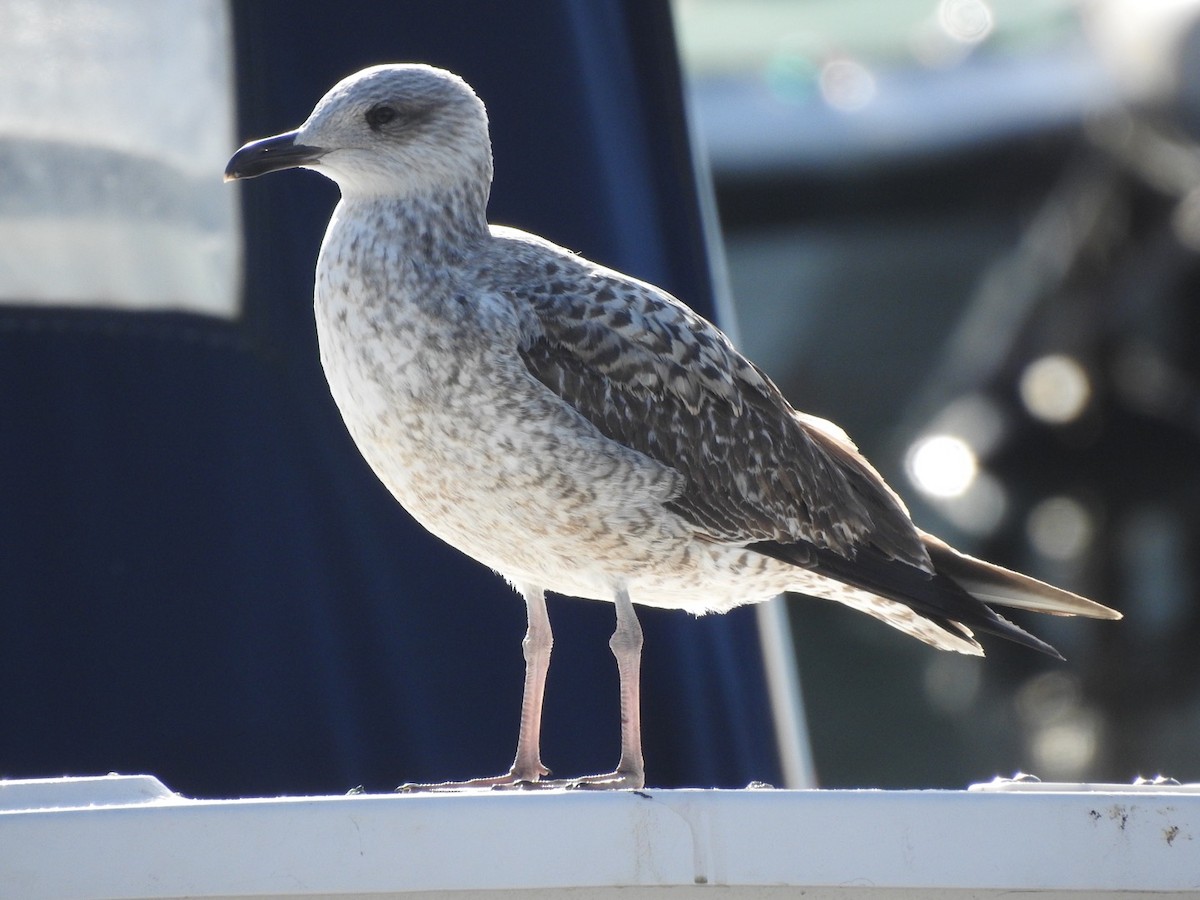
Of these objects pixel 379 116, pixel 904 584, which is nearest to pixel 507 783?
pixel 904 584

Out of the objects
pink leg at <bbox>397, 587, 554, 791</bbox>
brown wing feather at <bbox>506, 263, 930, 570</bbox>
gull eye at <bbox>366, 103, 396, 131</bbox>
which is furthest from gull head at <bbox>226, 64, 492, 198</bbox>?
pink leg at <bbox>397, 587, 554, 791</bbox>

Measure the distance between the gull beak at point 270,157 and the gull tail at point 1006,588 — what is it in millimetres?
1228

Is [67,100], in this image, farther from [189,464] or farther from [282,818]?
[282,818]

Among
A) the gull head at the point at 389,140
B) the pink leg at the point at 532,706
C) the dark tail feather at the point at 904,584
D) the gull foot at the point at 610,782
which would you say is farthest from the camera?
the dark tail feather at the point at 904,584

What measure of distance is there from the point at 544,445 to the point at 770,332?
6635 mm

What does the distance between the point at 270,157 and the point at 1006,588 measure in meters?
1.35

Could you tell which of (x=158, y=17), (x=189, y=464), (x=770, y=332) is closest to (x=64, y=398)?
(x=189, y=464)

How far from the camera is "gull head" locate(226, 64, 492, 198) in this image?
2.70 metres

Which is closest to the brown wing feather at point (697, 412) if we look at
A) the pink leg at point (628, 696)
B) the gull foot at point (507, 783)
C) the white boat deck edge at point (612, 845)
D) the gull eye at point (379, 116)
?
the pink leg at point (628, 696)

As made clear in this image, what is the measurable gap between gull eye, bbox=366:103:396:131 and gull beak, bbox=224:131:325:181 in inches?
3.5

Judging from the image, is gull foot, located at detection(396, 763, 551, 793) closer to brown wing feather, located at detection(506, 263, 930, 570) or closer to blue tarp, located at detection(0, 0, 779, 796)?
brown wing feather, located at detection(506, 263, 930, 570)

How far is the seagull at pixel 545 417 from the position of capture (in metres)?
2.59

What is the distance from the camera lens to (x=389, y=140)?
2762 mm

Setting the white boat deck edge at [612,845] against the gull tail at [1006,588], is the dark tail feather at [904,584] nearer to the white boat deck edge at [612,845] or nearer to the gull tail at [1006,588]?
the gull tail at [1006,588]
